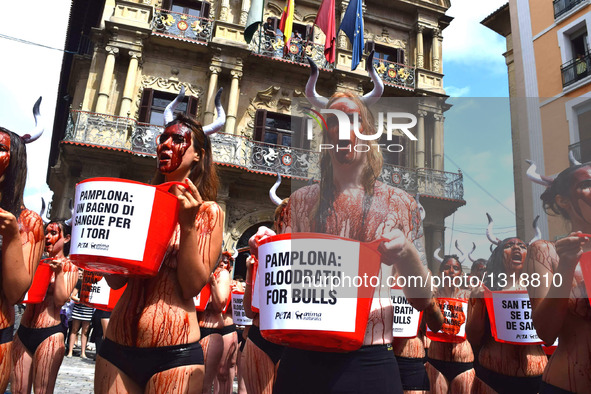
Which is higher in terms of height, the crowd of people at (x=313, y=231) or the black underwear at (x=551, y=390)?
the crowd of people at (x=313, y=231)

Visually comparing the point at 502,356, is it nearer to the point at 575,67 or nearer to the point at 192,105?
the point at 192,105

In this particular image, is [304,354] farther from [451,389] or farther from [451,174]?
[451,389]

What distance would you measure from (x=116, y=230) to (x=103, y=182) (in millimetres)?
266

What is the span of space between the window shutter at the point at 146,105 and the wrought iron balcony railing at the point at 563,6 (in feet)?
45.9

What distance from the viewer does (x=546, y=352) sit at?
3.80 m

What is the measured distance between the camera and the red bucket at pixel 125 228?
79.0 inches

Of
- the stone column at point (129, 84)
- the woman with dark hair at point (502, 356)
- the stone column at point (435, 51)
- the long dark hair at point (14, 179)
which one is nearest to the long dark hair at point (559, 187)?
the woman with dark hair at point (502, 356)

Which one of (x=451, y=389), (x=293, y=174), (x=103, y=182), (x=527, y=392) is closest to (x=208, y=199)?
(x=103, y=182)

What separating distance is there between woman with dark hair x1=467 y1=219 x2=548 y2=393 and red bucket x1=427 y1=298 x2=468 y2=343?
31 centimetres

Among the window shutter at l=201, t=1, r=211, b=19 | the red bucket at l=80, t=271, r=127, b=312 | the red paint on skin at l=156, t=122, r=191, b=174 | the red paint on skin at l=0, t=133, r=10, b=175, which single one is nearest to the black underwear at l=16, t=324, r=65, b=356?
the red bucket at l=80, t=271, r=127, b=312

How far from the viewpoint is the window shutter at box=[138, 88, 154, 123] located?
48.8 ft

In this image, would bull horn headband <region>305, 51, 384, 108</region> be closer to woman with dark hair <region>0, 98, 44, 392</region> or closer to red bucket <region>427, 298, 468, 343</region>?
woman with dark hair <region>0, 98, 44, 392</region>

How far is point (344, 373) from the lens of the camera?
5.82 ft

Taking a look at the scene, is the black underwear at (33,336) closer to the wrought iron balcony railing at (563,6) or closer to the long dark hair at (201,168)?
the long dark hair at (201,168)
